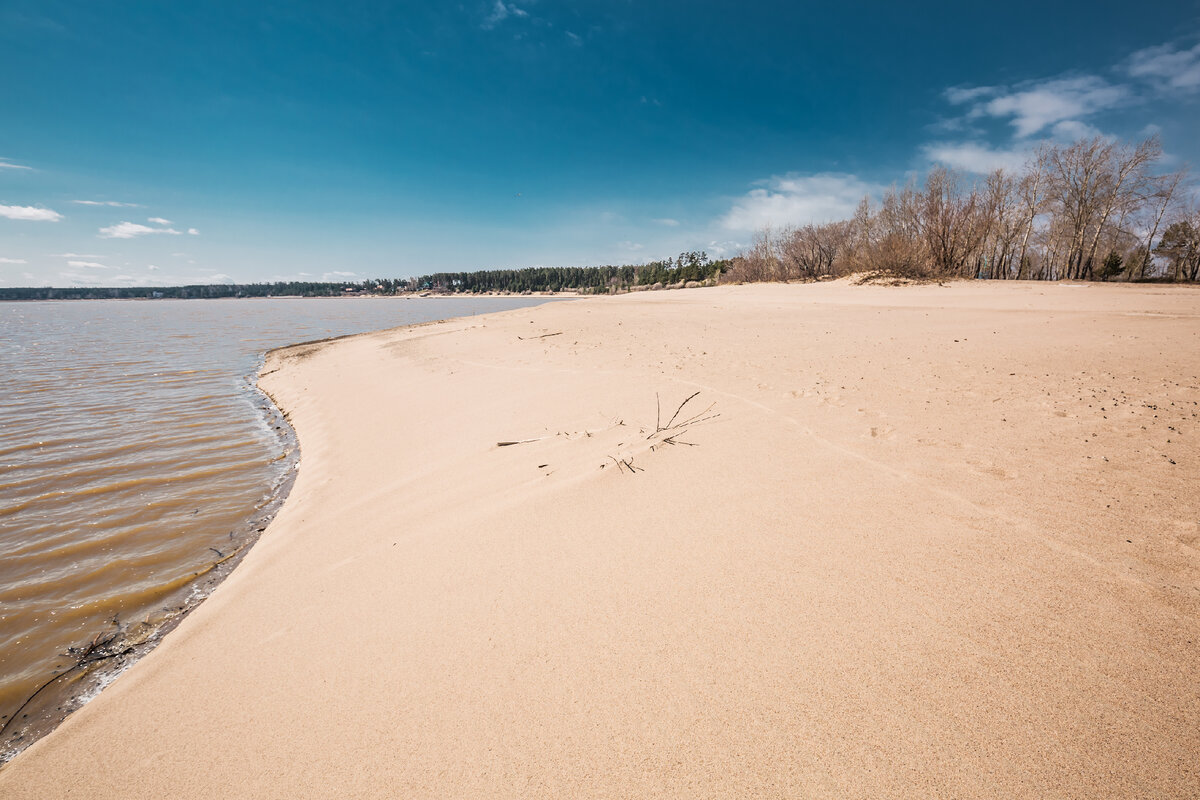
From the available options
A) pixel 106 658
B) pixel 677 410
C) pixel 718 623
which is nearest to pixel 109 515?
pixel 106 658

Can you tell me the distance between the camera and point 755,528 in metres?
2.91

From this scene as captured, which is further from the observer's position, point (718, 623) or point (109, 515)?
point (109, 515)

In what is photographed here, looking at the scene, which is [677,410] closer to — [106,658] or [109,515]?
[106,658]

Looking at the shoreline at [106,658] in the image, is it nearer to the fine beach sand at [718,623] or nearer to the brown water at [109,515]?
the brown water at [109,515]

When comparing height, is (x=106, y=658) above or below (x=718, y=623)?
below

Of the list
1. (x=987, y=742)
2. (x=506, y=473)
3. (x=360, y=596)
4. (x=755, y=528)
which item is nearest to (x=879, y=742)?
(x=987, y=742)

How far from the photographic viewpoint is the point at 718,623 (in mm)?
2186

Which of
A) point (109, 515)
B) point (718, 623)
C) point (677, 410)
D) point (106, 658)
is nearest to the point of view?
point (718, 623)

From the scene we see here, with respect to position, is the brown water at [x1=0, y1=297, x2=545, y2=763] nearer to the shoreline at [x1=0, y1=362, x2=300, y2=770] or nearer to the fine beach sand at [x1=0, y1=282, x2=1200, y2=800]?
the shoreline at [x1=0, y1=362, x2=300, y2=770]

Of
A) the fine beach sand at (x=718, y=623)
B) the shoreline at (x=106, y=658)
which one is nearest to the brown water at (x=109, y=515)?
the shoreline at (x=106, y=658)

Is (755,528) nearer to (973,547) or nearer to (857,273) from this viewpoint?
(973,547)

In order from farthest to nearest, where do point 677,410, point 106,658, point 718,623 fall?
point 677,410 → point 106,658 → point 718,623

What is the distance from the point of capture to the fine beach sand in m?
1.58

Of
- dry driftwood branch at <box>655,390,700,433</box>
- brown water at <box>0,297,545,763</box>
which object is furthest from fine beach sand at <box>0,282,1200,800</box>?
brown water at <box>0,297,545,763</box>
